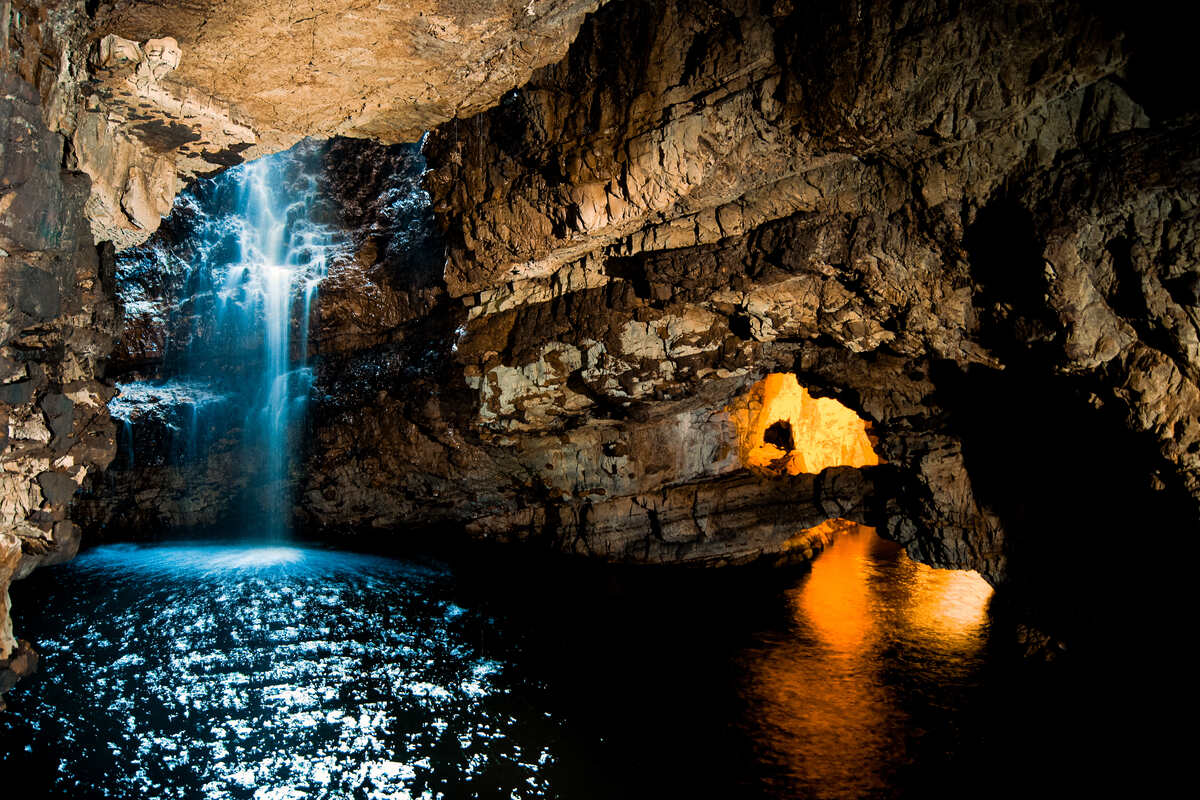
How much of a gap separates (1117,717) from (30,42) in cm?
1357

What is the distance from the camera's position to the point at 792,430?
18.3 m

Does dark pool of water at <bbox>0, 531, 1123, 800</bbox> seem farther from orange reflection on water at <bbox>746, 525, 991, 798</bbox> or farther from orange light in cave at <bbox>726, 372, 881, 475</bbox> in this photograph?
orange light in cave at <bbox>726, 372, 881, 475</bbox>

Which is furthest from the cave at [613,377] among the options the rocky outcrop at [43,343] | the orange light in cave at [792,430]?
the orange light in cave at [792,430]

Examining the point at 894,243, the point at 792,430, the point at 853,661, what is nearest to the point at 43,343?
the point at 894,243

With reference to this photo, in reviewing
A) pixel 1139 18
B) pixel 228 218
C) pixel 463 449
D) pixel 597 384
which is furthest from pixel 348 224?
pixel 1139 18

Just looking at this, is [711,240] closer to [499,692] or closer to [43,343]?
[499,692]

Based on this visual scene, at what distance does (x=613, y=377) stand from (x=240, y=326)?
Result: 33.7 feet

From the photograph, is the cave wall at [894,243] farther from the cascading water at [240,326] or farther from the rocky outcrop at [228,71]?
the cascading water at [240,326]

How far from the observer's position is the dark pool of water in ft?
22.4

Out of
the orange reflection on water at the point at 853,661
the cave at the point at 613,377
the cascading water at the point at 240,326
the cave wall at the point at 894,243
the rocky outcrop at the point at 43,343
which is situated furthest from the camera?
the cascading water at the point at 240,326

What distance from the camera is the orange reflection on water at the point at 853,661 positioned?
7535 millimetres

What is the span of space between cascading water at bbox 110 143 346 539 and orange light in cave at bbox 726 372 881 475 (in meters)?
10.8

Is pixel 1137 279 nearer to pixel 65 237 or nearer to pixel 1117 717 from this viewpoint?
pixel 1117 717

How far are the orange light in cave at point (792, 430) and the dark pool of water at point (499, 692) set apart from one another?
12.7 ft
